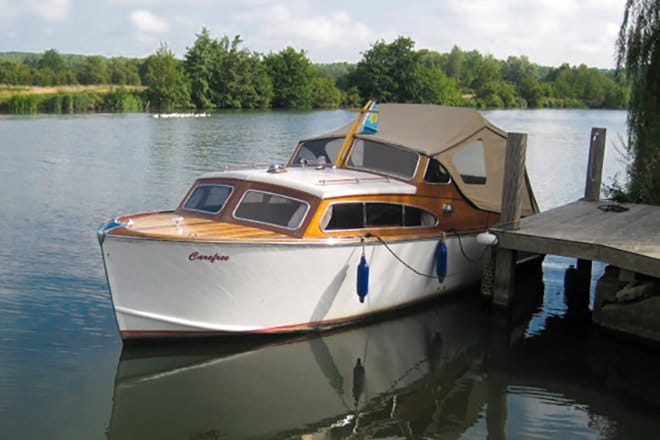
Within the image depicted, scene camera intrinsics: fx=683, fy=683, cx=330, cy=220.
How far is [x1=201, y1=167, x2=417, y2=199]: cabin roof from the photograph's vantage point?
32.2 feet

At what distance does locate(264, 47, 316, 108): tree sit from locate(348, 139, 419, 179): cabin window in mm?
80235

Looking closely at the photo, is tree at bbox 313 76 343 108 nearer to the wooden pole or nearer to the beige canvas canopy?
the beige canvas canopy

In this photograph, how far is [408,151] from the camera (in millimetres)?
11508

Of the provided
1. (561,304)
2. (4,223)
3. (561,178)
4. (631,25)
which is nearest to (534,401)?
(561,304)

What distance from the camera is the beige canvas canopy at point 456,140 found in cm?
1170

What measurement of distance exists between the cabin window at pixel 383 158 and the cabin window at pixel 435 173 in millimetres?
229

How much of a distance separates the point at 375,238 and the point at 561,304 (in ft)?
14.2

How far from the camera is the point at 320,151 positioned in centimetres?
1230

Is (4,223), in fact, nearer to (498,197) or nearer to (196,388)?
(196,388)

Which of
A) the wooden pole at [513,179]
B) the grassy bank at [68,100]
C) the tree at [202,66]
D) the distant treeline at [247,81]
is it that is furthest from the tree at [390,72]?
the wooden pole at [513,179]

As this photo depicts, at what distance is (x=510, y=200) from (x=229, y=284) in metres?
4.95

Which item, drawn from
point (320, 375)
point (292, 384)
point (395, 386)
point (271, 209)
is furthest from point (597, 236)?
point (292, 384)

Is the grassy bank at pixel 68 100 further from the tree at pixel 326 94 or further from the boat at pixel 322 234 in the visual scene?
the boat at pixel 322 234

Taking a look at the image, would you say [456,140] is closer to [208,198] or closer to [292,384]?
[208,198]
